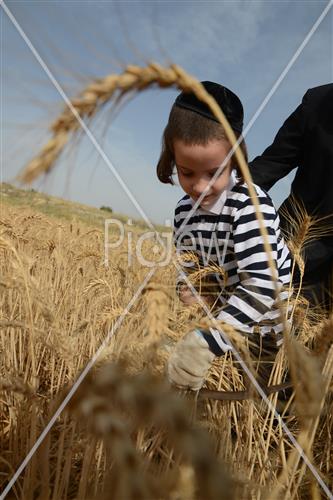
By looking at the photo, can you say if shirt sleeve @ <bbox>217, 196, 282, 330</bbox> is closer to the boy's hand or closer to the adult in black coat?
the boy's hand

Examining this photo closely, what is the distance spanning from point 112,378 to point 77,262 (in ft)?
6.70

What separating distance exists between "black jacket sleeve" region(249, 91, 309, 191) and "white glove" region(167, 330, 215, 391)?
1343mm

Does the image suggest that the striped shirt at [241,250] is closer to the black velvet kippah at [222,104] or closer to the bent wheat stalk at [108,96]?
the black velvet kippah at [222,104]

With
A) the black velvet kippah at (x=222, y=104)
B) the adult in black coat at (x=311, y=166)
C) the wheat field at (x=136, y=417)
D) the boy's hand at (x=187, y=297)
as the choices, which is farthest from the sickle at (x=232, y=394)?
the adult in black coat at (x=311, y=166)

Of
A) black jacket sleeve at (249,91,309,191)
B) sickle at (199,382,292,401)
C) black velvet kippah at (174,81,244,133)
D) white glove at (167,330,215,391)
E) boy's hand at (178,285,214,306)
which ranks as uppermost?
black jacket sleeve at (249,91,309,191)

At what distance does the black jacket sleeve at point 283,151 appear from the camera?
7.35 feet

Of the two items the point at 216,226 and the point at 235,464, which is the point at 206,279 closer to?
the point at 216,226

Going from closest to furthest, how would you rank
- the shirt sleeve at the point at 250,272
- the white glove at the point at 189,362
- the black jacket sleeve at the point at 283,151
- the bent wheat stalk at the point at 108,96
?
1. the bent wheat stalk at the point at 108,96
2. the white glove at the point at 189,362
3. the shirt sleeve at the point at 250,272
4. the black jacket sleeve at the point at 283,151

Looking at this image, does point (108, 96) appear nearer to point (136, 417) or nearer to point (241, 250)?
point (136, 417)

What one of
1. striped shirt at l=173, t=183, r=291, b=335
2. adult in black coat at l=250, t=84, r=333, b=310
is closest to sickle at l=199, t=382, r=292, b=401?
striped shirt at l=173, t=183, r=291, b=335

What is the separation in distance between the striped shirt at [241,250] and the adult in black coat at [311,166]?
507 millimetres

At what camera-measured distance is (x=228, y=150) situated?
1263 millimetres

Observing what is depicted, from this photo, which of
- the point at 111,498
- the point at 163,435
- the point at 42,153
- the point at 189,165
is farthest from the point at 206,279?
the point at 111,498

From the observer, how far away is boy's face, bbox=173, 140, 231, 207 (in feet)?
4.04
